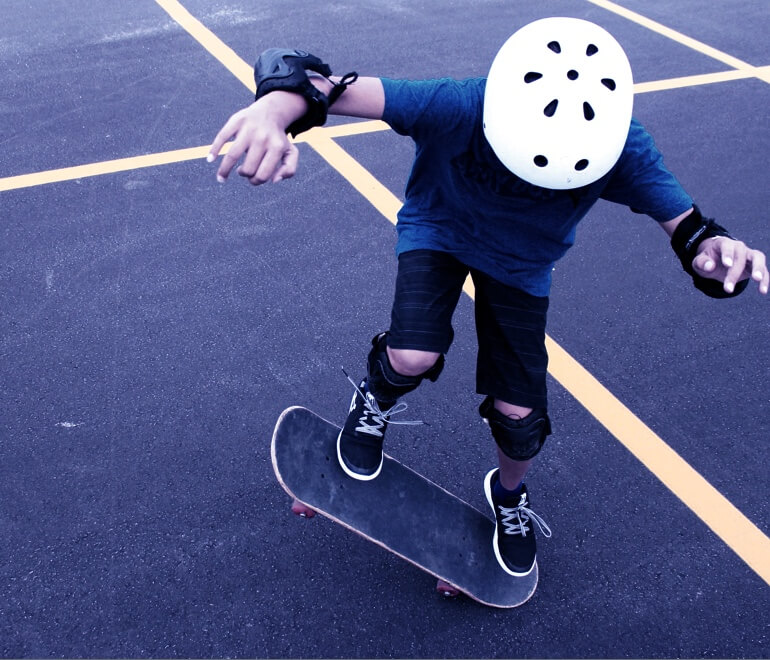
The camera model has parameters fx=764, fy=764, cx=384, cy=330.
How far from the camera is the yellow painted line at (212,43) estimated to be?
6203mm

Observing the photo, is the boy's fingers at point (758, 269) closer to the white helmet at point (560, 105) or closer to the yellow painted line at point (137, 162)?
the white helmet at point (560, 105)

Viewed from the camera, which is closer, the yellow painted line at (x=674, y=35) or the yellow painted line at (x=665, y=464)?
the yellow painted line at (x=665, y=464)

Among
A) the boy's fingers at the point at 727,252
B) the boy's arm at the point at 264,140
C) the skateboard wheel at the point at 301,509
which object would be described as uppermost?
the boy's arm at the point at 264,140

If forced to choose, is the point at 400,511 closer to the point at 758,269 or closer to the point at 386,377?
the point at 386,377

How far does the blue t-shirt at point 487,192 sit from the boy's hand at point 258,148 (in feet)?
1.45

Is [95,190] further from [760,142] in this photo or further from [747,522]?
[760,142]

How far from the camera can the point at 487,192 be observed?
234 centimetres

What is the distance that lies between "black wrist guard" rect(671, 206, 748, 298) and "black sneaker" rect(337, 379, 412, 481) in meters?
1.09

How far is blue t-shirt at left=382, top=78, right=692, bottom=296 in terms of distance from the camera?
7.34 ft

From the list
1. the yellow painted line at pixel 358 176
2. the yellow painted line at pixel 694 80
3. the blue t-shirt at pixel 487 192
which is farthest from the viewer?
the yellow painted line at pixel 694 80

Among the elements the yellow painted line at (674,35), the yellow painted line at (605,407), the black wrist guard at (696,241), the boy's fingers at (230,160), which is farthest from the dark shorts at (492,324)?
the yellow painted line at (674,35)

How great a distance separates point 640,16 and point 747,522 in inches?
244

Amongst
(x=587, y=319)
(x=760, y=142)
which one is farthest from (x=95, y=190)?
(x=760, y=142)

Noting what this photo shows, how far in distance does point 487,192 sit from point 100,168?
342 cm
